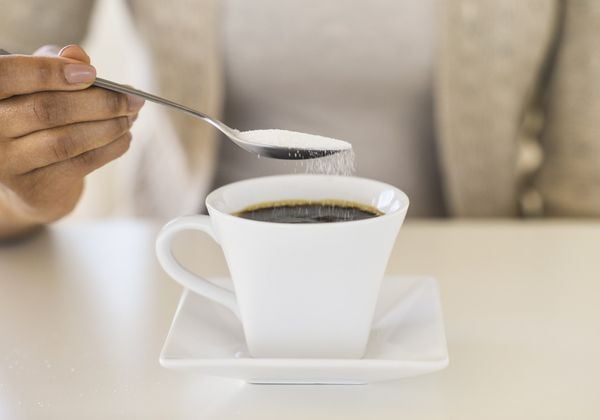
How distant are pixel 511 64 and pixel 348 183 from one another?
544mm

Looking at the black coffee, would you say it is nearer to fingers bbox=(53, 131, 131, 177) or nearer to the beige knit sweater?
fingers bbox=(53, 131, 131, 177)

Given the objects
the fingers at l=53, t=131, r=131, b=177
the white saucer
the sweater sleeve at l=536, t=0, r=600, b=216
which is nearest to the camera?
the white saucer

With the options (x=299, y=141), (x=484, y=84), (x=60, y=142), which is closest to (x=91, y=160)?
(x=60, y=142)

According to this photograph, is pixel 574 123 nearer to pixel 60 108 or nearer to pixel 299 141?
pixel 299 141

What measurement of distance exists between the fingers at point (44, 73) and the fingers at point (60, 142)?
4cm

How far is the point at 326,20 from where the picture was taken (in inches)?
38.0

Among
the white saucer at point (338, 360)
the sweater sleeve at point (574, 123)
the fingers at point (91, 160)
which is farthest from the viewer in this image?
the sweater sleeve at point (574, 123)

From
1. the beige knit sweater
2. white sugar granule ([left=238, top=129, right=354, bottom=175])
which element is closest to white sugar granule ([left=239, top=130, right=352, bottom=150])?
white sugar granule ([left=238, top=129, right=354, bottom=175])

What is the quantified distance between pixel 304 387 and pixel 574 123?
65cm

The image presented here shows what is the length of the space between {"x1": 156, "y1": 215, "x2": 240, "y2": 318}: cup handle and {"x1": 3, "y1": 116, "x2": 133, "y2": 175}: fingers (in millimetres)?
81

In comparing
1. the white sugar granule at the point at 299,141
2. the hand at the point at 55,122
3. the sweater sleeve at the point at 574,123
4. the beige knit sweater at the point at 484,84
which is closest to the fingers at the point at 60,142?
the hand at the point at 55,122

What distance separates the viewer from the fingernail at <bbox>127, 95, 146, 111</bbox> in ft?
1.63

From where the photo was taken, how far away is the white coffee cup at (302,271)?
0.44 meters

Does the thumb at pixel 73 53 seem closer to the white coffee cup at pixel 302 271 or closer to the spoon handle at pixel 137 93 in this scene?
the spoon handle at pixel 137 93
